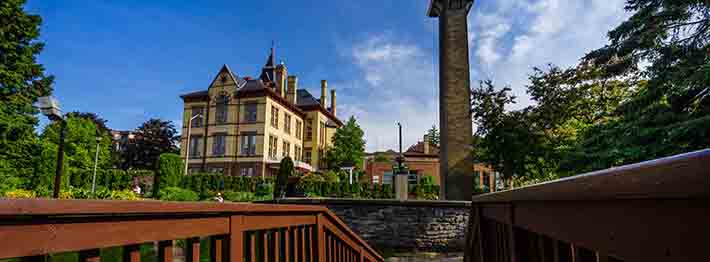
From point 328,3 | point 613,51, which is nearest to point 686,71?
point 613,51

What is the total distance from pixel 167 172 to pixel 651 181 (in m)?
21.9

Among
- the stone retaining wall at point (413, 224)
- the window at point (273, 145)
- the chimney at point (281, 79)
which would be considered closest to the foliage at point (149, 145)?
the window at point (273, 145)

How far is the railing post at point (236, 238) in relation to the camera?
148 cm

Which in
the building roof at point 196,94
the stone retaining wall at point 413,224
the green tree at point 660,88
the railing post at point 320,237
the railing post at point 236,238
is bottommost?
the stone retaining wall at point 413,224

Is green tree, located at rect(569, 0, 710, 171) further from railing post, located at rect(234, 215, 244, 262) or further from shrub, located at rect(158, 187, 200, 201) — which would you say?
shrub, located at rect(158, 187, 200, 201)

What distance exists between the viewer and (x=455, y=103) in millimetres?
12867

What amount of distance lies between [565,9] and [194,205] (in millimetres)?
10930

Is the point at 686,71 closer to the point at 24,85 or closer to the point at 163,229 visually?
the point at 163,229

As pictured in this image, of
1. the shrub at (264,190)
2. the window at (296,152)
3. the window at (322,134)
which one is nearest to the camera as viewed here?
the shrub at (264,190)

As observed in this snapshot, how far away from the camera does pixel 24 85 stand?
16375 mm

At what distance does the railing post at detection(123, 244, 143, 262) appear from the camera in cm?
97

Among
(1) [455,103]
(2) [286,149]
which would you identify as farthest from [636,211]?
(2) [286,149]

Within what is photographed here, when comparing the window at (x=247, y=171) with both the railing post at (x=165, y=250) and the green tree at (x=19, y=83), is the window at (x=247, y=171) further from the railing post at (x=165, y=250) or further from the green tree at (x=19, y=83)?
the railing post at (x=165, y=250)

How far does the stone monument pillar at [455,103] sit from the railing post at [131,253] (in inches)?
483
